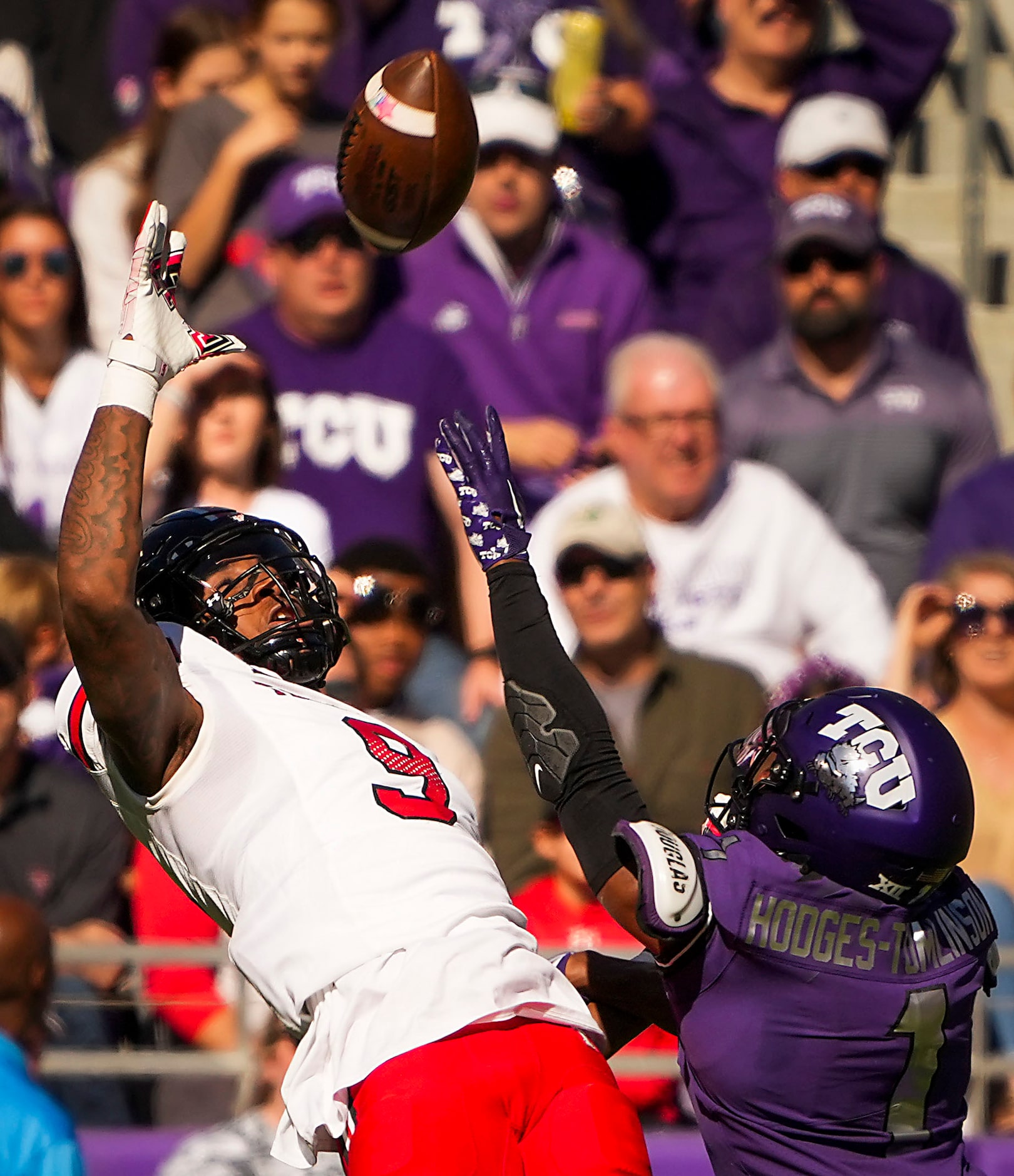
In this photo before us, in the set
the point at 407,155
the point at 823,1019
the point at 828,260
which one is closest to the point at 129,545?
the point at 823,1019

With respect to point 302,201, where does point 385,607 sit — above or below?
below

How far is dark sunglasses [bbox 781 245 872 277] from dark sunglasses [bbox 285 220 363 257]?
1595mm

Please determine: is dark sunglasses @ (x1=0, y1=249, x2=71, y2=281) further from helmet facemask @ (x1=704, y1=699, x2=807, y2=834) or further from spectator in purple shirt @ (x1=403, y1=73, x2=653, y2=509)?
helmet facemask @ (x1=704, y1=699, x2=807, y2=834)

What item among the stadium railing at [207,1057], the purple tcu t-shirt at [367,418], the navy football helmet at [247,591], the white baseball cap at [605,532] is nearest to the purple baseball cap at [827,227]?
the purple tcu t-shirt at [367,418]

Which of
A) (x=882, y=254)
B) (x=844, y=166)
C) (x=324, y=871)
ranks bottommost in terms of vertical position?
(x=324, y=871)

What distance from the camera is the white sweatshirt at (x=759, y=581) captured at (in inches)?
255

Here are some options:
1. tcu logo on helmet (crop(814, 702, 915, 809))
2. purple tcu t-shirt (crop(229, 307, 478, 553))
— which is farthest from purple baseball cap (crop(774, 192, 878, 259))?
tcu logo on helmet (crop(814, 702, 915, 809))

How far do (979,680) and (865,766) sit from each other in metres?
3.31

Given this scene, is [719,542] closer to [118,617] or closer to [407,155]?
[407,155]

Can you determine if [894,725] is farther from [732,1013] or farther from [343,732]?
[343,732]

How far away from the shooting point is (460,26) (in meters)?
7.74

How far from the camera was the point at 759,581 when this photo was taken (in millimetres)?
6500

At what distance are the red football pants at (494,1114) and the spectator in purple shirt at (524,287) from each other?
4.15m

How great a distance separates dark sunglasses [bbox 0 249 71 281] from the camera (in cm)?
712
